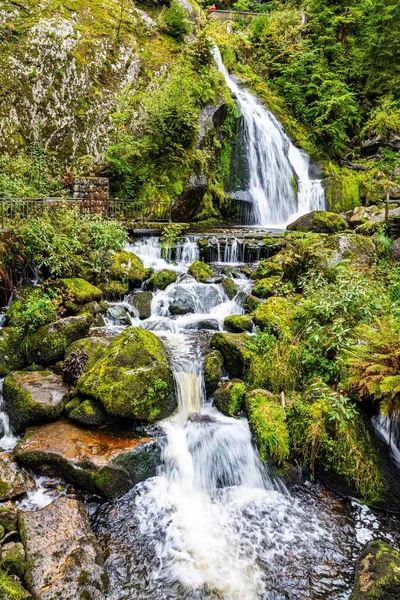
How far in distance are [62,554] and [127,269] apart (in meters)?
6.81

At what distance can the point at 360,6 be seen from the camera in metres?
21.3

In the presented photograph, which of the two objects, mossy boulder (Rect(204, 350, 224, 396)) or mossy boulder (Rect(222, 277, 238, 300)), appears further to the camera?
mossy boulder (Rect(222, 277, 238, 300))

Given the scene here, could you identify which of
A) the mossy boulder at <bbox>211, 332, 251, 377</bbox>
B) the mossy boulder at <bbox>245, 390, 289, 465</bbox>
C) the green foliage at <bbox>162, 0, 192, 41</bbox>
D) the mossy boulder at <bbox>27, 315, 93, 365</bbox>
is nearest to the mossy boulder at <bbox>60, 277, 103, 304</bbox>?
the mossy boulder at <bbox>27, 315, 93, 365</bbox>

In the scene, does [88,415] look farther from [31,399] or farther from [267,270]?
[267,270]

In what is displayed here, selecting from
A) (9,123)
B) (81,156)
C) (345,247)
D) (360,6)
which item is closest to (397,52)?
(360,6)

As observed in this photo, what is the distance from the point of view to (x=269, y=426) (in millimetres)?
5332

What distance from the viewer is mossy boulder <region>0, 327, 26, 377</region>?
21.4 feet

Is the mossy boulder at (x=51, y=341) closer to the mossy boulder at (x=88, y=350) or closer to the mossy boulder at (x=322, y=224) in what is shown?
the mossy boulder at (x=88, y=350)

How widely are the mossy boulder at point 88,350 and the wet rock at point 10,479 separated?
1537mm

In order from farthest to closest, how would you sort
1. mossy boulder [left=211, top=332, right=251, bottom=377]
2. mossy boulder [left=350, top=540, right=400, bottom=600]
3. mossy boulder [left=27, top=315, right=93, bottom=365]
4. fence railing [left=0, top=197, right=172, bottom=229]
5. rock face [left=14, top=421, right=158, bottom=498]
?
fence railing [left=0, top=197, right=172, bottom=229] → mossy boulder [left=27, top=315, right=93, bottom=365] → mossy boulder [left=211, top=332, right=251, bottom=377] → rock face [left=14, top=421, right=158, bottom=498] → mossy boulder [left=350, top=540, right=400, bottom=600]

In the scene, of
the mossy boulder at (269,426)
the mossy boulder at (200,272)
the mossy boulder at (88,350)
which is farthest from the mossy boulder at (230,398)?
the mossy boulder at (200,272)

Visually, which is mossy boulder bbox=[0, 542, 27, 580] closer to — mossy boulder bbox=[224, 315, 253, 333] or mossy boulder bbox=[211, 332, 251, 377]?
mossy boulder bbox=[211, 332, 251, 377]

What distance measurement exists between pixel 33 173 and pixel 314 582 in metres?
12.7

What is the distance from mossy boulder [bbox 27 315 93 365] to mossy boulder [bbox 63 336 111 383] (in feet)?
0.56
